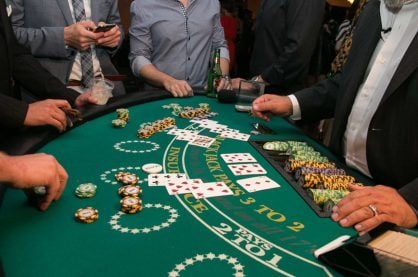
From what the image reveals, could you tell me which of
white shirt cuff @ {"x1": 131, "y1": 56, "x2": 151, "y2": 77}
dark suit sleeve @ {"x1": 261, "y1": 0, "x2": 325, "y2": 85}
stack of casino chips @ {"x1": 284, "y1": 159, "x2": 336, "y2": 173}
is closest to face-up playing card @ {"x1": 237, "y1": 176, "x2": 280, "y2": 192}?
stack of casino chips @ {"x1": 284, "y1": 159, "x2": 336, "y2": 173}

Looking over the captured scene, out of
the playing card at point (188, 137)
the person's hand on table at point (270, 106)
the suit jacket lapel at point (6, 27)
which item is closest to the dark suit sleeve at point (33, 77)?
the suit jacket lapel at point (6, 27)

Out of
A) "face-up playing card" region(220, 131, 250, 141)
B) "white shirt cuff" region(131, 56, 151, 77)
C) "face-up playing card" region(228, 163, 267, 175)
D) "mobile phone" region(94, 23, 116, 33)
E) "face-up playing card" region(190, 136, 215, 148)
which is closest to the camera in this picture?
"face-up playing card" region(228, 163, 267, 175)

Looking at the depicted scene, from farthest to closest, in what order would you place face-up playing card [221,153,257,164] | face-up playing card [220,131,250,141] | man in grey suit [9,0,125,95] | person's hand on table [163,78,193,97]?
person's hand on table [163,78,193,97], man in grey suit [9,0,125,95], face-up playing card [220,131,250,141], face-up playing card [221,153,257,164]

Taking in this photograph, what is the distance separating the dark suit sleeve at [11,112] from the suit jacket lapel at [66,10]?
1.21 m

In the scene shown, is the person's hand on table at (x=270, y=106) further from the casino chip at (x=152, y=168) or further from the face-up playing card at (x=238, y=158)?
the casino chip at (x=152, y=168)

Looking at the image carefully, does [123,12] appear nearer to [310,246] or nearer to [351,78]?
[351,78]

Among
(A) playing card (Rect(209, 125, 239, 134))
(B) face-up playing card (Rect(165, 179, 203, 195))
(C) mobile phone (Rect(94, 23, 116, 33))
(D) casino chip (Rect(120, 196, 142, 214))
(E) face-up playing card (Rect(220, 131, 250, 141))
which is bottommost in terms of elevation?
(A) playing card (Rect(209, 125, 239, 134))

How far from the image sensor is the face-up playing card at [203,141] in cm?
184

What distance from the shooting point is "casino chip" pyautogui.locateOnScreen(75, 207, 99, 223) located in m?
1.13

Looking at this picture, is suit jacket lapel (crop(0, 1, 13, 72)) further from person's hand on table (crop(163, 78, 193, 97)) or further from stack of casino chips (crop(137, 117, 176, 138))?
person's hand on table (crop(163, 78, 193, 97))

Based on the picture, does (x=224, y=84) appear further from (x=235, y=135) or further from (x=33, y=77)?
(x=33, y=77)

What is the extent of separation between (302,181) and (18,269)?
98 centimetres

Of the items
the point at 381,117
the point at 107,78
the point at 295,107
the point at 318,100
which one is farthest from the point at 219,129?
the point at 107,78

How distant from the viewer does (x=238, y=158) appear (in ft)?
5.48
